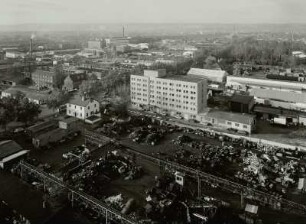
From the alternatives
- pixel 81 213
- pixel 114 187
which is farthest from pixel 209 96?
pixel 81 213

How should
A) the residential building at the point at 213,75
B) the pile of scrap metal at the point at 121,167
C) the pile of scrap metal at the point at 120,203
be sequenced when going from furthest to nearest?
the residential building at the point at 213,75
the pile of scrap metal at the point at 121,167
the pile of scrap metal at the point at 120,203

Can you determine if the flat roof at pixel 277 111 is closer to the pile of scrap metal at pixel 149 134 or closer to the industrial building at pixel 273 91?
the industrial building at pixel 273 91

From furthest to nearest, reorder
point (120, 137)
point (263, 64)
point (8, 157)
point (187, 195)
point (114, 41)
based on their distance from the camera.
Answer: point (114, 41) → point (263, 64) → point (120, 137) → point (8, 157) → point (187, 195)

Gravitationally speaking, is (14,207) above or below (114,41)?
below

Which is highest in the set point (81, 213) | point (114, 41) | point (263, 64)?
point (114, 41)

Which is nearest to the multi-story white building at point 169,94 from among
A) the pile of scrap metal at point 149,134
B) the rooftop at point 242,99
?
the rooftop at point 242,99

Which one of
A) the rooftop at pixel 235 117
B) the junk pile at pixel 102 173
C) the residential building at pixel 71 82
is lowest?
the junk pile at pixel 102 173

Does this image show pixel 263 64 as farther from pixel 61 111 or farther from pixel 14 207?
pixel 14 207
